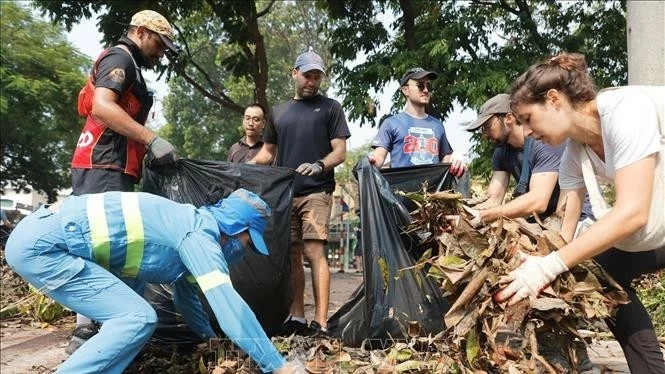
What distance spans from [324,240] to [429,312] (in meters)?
0.95

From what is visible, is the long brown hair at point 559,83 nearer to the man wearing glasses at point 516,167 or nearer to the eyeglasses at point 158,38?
the man wearing glasses at point 516,167

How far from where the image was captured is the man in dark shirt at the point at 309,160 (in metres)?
4.08

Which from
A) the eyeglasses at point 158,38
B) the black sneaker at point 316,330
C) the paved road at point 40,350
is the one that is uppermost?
the eyeglasses at point 158,38

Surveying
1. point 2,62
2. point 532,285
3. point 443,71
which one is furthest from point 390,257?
point 2,62

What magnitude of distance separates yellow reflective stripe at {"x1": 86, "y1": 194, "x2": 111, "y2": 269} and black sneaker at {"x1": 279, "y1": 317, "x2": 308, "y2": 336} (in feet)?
4.49

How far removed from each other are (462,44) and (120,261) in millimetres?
7767

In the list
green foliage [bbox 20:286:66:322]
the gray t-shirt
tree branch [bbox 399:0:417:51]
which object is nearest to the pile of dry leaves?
the gray t-shirt

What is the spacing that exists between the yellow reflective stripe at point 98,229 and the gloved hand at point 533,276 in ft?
4.94

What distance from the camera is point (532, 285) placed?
226 centimetres

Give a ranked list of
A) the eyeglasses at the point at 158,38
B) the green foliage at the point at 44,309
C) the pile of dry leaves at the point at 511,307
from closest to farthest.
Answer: the pile of dry leaves at the point at 511,307 < the eyeglasses at the point at 158,38 < the green foliage at the point at 44,309

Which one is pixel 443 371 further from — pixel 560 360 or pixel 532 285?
pixel 532 285

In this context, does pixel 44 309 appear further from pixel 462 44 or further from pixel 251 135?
pixel 462 44

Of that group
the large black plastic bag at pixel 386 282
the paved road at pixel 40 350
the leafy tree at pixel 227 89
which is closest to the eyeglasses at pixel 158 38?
the large black plastic bag at pixel 386 282

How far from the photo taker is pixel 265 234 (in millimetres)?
3719
